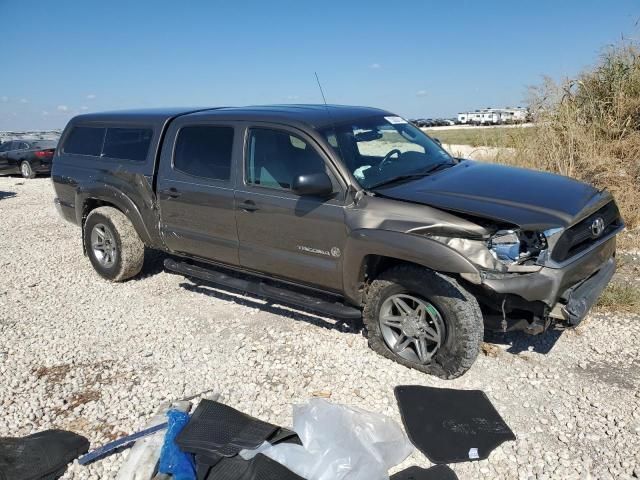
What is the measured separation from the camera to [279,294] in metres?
4.56

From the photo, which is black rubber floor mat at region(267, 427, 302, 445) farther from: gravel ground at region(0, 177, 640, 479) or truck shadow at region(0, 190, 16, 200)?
truck shadow at region(0, 190, 16, 200)

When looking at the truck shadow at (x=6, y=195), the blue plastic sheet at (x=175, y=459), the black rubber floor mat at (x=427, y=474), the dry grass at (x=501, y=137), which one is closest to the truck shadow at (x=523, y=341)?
the black rubber floor mat at (x=427, y=474)

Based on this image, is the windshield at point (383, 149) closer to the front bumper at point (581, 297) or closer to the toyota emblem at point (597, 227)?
the toyota emblem at point (597, 227)

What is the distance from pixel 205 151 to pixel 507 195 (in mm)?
2780

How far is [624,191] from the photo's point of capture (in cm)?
747

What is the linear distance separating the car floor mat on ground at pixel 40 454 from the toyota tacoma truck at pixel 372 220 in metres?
1.94

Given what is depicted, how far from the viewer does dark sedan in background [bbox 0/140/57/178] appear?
1775cm

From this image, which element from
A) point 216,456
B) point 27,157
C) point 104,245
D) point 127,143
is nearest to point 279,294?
point 216,456

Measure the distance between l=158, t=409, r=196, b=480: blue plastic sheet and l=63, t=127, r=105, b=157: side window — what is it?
3.96 meters

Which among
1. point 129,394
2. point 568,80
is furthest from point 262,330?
point 568,80

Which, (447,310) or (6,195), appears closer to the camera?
(447,310)

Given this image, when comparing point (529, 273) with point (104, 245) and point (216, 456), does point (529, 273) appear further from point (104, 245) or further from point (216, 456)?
point (104, 245)

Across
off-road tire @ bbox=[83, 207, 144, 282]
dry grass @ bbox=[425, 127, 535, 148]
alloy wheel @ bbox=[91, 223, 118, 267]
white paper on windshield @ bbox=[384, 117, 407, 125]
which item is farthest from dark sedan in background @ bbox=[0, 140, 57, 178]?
white paper on windshield @ bbox=[384, 117, 407, 125]

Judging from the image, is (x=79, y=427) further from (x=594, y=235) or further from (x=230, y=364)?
(x=594, y=235)
